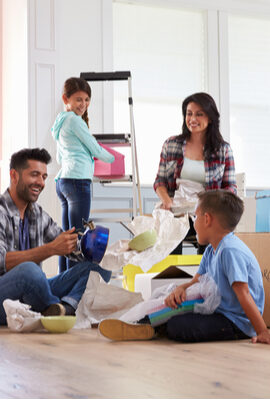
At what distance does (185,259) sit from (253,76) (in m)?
3.48

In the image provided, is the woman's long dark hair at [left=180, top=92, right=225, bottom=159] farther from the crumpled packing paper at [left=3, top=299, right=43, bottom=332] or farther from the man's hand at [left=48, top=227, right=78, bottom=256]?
the crumpled packing paper at [left=3, top=299, right=43, bottom=332]

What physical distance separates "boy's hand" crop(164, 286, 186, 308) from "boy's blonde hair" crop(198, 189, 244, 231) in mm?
278

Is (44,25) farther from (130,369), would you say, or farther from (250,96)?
(130,369)

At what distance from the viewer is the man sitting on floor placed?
2.47 meters

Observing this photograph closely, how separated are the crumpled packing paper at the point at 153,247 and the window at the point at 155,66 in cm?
276

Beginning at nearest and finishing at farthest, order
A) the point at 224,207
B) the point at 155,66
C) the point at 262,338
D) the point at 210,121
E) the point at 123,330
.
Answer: the point at 262,338, the point at 123,330, the point at 224,207, the point at 210,121, the point at 155,66

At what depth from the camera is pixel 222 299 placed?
2.12 meters

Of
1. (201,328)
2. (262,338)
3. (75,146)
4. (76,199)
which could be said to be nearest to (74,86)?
(75,146)

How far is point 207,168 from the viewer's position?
3117 mm

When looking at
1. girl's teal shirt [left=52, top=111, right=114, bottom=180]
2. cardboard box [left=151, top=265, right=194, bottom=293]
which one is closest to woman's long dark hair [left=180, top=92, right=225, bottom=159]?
girl's teal shirt [left=52, top=111, right=114, bottom=180]

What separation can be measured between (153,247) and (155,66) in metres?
3.41

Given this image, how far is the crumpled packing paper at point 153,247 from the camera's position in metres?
2.45

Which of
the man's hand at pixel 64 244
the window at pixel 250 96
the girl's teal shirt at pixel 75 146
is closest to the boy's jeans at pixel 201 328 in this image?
the man's hand at pixel 64 244

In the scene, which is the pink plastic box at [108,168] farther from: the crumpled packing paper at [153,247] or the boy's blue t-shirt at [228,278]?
the boy's blue t-shirt at [228,278]
